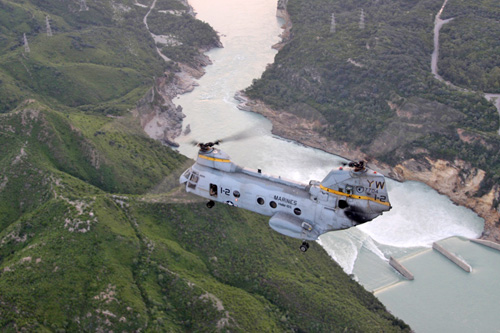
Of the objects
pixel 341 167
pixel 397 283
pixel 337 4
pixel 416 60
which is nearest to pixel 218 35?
pixel 337 4

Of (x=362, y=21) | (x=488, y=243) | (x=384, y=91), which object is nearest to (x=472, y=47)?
(x=384, y=91)

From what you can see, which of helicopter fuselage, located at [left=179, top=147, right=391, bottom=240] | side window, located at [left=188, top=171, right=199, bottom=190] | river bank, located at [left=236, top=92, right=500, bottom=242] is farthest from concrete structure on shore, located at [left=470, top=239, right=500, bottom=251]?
side window, located at [left=188, top=171, right=199, bottom=190]

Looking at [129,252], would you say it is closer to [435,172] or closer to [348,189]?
[348,189]

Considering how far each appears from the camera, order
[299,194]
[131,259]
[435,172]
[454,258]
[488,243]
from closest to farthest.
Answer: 1. [299,194]
2. [131,259]
3. [454,258]
4. [488,243]
5. [435,172]

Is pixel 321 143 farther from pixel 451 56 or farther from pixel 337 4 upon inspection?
pixel 337 4

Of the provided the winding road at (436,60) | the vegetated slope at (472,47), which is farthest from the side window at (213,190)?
the vegetated slope at (472,47)

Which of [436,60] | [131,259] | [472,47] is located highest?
[472,47]
